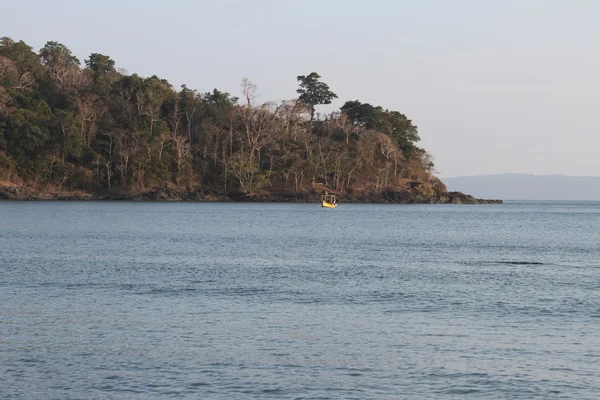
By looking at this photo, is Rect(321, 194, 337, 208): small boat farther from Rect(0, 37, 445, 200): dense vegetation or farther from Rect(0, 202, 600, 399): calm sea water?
Rect(0, 202, 600, 399): calm sea water

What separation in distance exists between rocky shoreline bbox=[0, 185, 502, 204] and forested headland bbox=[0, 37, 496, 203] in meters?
0.17

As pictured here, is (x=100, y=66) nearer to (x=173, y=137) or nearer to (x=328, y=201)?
(x=173, y=137)

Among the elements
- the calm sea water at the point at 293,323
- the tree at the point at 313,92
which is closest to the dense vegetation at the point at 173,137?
the tree at the point at 313,92

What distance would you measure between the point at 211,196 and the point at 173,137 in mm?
10895

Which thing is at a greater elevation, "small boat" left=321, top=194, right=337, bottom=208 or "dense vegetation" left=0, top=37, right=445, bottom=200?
"dense vegetation" left=0, top=37, right=445, bottom=200

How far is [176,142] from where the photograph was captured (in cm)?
11488

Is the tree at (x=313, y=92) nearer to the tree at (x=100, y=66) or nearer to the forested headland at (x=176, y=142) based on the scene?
the forested headland at (x=176, y=142)

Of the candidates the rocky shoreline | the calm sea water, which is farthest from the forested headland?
the calm sea water

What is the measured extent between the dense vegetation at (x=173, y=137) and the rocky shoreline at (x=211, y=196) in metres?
0.92

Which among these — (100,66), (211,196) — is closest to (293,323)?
(211,196)

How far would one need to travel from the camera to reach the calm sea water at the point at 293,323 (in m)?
15.3

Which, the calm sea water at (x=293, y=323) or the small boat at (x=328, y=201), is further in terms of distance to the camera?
the small boat at (x=328, y=201)

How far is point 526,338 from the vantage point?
64.0 ft

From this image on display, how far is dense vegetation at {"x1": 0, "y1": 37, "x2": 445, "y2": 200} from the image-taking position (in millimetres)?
106625
